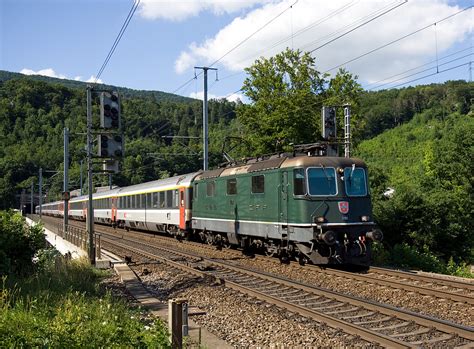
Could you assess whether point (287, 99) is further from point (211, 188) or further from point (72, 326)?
point (72, 326)

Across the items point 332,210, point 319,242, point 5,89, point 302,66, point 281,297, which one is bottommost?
point 281,297

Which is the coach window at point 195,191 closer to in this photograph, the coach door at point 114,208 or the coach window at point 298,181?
the coach window at point 298,181

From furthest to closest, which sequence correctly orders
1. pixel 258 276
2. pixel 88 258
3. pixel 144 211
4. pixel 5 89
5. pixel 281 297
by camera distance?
pixel 5 89 → pixel 144 211 → pixel 88 258 → pixel 258 276 → pixel 281 297

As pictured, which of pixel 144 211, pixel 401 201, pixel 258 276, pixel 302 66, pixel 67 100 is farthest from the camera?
pixel 67 100

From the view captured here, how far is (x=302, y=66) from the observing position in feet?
94.4

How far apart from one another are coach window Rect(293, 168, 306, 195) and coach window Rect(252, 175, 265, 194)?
6.24 feet

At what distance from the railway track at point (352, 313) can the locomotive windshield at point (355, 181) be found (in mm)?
3649

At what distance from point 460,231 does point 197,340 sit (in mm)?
20490

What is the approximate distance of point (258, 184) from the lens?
1638 centimetres

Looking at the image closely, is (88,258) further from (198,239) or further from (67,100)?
(67,100)

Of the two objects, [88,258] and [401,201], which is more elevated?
[401,201]

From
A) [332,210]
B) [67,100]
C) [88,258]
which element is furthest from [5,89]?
[332,210]

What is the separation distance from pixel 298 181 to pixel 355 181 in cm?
177

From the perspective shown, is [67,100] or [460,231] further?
[67,100]
